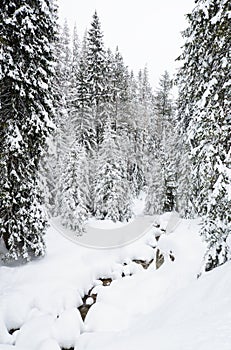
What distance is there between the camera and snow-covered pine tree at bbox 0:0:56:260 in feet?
29.1

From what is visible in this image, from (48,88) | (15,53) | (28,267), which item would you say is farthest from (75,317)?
(15,53)

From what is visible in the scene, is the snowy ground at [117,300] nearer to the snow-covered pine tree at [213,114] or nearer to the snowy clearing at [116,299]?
the snowy clearing at [116,299]

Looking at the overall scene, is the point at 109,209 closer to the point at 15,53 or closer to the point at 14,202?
the point at 14,202

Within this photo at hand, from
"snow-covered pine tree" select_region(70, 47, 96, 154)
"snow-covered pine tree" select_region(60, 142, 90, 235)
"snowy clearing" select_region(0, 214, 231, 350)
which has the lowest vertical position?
"snowy clearing" select_region(0, 214, 231, 350)

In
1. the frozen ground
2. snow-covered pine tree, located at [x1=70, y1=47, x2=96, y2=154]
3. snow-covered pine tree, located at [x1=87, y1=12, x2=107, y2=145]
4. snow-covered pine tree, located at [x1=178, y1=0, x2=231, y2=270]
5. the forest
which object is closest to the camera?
snow-covered pine tree, located at [x1=178, y1=0, x2=231, y2=270]

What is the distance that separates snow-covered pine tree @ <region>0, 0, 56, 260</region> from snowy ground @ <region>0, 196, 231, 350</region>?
1.68 meters

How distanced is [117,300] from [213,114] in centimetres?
756

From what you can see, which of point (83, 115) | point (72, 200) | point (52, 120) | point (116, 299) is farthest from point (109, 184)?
point (116, 299)

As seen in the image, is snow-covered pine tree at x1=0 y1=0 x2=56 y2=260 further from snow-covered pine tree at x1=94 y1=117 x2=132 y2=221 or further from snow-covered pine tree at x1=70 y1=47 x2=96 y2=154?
snow-covered pine tree at x1=70 y1=47 x2=96 y2=154

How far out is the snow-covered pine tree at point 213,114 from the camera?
282 inches

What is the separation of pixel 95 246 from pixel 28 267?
4748 mm

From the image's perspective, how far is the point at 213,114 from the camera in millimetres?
7477

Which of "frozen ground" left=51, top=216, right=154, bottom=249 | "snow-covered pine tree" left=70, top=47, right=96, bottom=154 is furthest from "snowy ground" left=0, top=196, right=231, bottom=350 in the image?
"snow-covered pine tree" left=70, top=47, right=96, bottom=154

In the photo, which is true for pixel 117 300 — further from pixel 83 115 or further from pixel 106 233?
pixel 83 115
